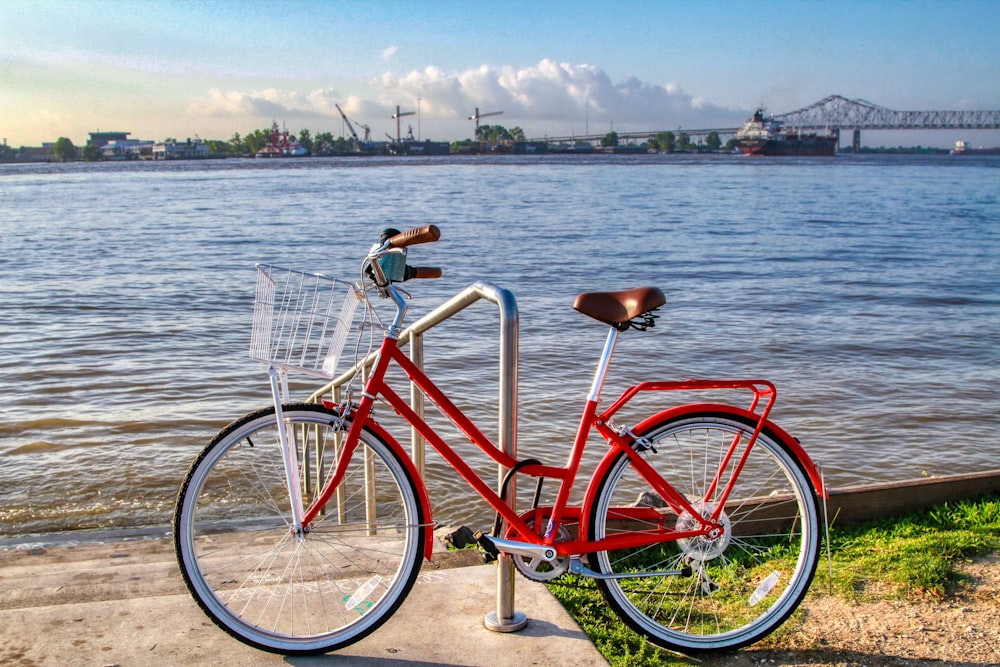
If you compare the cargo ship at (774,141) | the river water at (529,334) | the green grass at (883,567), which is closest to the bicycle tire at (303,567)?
the green grass at (883,567)

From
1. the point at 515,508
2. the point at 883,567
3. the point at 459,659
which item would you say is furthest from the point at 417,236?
the point at 883,567

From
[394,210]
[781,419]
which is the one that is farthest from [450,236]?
[781,419]

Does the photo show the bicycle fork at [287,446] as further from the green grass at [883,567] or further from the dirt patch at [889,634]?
the dirt patch at [889,634]

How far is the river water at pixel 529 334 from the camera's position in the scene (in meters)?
6.54

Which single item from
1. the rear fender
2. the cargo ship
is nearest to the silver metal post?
the rear fender

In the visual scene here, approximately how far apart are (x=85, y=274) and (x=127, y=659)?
16.2m

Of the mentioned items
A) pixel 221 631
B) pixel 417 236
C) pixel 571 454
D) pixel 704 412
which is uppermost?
pixel 417 236

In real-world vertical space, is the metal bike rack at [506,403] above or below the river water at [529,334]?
above

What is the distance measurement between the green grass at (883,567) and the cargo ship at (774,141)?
12548 centimetres

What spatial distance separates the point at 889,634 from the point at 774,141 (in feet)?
416

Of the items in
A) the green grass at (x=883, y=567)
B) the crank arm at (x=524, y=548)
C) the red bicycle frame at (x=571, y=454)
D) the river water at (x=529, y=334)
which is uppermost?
the red bicycle frame at (x=571, y=454)

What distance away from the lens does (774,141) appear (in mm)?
121500

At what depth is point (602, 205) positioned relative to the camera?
124ft

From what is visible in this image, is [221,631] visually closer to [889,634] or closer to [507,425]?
[507,425]
